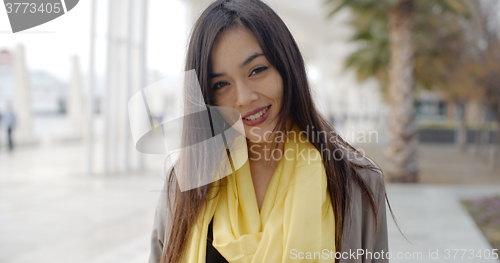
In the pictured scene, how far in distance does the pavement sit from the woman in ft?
3.50

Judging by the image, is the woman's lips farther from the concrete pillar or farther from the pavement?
the concrete pillar

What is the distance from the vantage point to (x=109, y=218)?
17.4ft

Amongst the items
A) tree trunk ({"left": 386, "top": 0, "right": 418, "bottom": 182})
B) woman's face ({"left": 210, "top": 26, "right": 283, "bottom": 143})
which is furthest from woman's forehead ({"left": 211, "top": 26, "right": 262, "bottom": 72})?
tree trunk ({"left": 386, "top": 0, "right": 418, "bottom": 182})

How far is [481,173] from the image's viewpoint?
10117 millimetres

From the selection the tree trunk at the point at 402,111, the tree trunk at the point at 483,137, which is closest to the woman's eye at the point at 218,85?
the tree trunk at the point at 402,111

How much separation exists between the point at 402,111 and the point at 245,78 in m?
7.99

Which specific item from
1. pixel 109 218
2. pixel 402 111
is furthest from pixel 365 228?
pixel 402 111

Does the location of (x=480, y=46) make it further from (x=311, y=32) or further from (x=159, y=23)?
(x=311, y=32)

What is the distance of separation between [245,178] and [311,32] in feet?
65.2

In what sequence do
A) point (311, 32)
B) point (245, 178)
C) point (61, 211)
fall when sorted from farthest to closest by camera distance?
point (311, 32), point (61, 211), point (245, 178)

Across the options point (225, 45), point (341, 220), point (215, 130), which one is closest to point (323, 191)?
point (341, 220)

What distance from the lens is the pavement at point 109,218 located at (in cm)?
400

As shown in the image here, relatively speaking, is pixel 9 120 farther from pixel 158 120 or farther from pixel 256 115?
pixel 256 115

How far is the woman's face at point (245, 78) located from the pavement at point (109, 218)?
1286 millimetres
